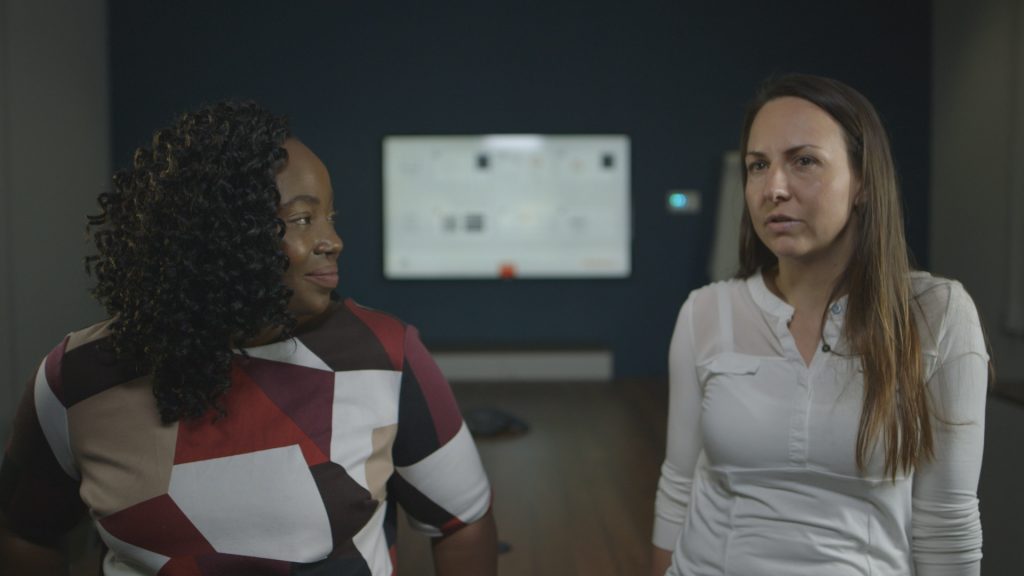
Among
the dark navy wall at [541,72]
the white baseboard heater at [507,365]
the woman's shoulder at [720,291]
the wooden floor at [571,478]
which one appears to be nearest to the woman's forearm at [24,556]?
the woman's shoulder at [720,291]

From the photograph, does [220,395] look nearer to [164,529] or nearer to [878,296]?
[164,529]

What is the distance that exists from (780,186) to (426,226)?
518 cm

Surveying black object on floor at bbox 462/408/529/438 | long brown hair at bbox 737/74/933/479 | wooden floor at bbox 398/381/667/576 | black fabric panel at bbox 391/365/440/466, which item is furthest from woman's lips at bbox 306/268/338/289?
black object on floor at bbox 462/408/529/438


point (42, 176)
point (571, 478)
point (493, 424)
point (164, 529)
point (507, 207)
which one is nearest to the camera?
point (164, 529)

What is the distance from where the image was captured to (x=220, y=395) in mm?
1091

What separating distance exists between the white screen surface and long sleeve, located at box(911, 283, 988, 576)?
5078mm

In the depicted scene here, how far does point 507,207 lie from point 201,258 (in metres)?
5.22

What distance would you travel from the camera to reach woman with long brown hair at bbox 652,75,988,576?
114 cm

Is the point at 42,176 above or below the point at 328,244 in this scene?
above

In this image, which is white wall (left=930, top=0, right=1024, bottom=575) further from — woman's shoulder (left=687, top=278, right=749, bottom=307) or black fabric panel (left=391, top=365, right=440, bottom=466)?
black fabric panel (left=391, top=365, right=440, bottom=466)

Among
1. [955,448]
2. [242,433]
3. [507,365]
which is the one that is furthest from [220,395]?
[507,365]

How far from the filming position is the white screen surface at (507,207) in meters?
6.16

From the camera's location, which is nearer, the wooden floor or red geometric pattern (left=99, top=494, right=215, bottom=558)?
red geometric pattern (left=99, top=494, right=215, bottom=558)

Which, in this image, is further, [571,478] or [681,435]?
[571,478]
